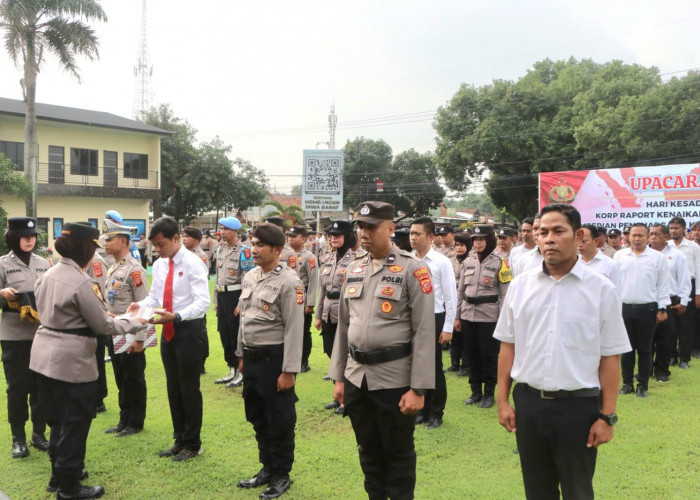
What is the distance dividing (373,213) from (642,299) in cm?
467

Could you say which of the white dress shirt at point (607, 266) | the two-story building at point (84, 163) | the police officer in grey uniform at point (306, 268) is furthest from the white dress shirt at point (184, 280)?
the two-story building at point (84, 163)

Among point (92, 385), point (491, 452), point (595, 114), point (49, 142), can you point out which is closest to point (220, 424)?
point (92, 385)

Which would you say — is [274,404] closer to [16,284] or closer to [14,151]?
[16,284]

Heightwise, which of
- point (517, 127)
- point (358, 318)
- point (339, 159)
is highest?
point (517, 127)

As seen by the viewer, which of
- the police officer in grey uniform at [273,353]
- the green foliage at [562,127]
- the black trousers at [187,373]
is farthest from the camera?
the green foliage at [562,127]

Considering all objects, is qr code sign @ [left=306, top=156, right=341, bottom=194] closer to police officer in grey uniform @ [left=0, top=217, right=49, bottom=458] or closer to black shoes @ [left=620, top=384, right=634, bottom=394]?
black shoes @ [left=620, top=384, right=634, bottom=394]

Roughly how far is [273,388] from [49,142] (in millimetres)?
28074

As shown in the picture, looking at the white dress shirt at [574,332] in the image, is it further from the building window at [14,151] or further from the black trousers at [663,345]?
the building window at [14,151]

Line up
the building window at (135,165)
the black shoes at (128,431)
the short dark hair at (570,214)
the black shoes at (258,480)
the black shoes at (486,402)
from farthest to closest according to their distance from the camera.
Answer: the building window at (135,165)
the black shoes at (486,402)
the black shoes at (128,431)
the black shoes at (258,480)
the short dark hair at (570,214)

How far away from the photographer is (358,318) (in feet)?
10.8

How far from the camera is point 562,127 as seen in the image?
32.6 metres

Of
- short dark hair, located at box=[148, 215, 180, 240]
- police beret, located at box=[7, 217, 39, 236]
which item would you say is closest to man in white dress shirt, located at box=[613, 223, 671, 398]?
short dark hair, located at box=[148, 215, 180, 240]

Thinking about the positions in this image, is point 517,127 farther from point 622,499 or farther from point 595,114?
point 622,499

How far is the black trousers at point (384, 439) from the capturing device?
3.20 m
